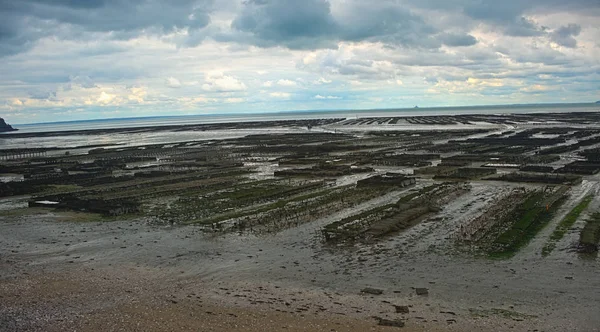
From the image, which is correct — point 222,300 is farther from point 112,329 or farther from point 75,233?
point 75,233

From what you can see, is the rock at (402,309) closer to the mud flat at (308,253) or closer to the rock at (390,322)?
the mud flat at (308,253)

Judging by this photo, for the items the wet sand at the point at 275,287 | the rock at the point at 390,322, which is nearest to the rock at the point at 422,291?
the wet sand at the point at 275,287

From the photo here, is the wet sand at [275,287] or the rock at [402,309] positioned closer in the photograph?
the wet sand at [275,287]

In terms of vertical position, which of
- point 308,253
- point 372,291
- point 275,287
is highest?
point 308,253

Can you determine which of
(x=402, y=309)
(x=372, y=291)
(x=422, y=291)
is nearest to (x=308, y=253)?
(x=372, y=291)

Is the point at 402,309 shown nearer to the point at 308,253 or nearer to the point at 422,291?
the point at 422,291

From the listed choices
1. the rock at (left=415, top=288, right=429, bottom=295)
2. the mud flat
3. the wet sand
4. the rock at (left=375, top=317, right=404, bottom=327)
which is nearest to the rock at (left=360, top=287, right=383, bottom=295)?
the mud flat

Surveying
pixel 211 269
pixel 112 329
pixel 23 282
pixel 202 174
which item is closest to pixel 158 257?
pixel 211 269

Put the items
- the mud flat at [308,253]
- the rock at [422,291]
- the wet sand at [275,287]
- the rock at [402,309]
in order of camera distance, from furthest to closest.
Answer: the rock at [422,291] → the mud flat at [308,253] → the rock at [402,309] → the wet sand at [275,287]
